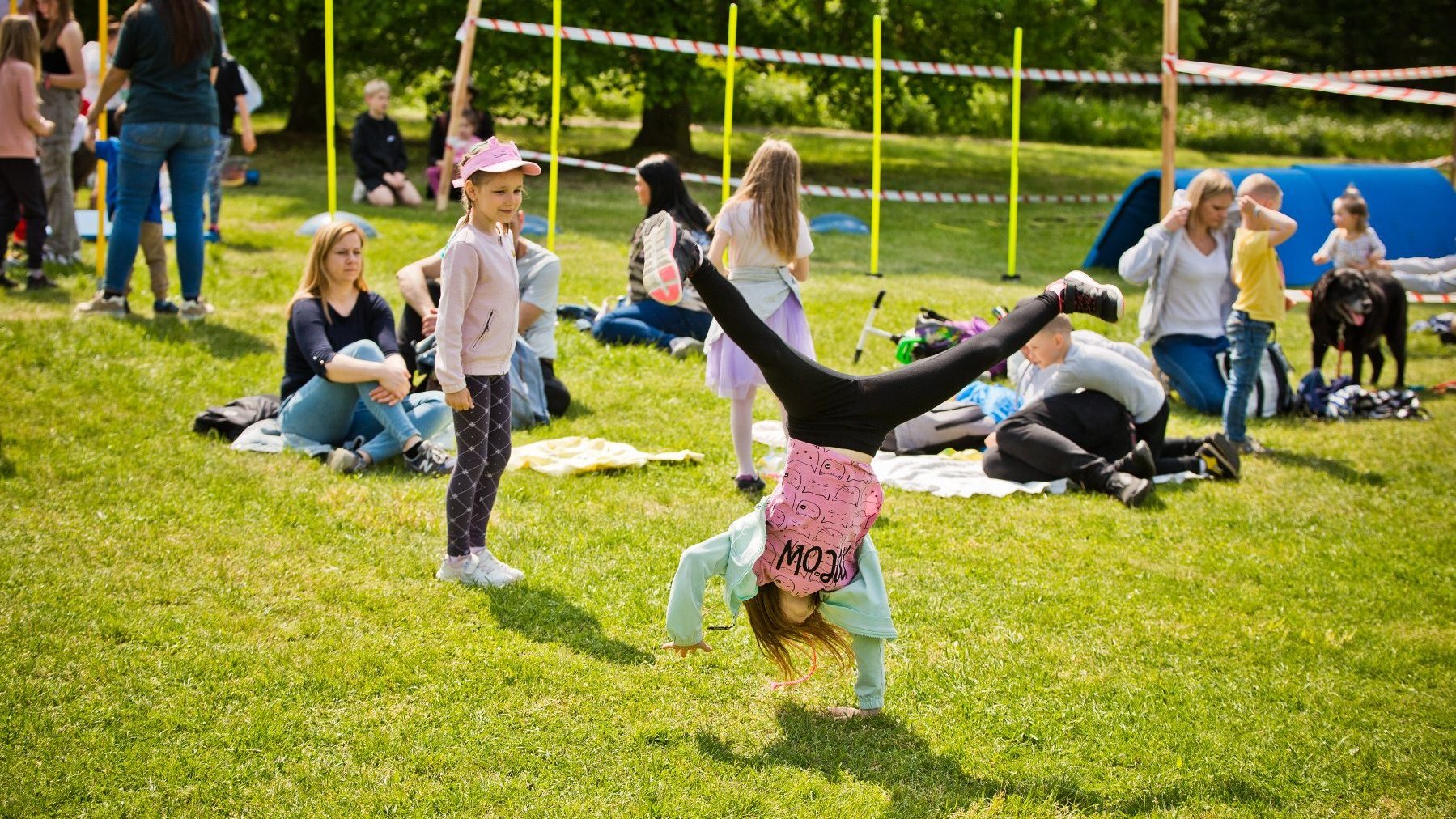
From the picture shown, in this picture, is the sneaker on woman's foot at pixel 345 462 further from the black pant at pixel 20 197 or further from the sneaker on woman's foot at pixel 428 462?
the black pant at pixel 20 197

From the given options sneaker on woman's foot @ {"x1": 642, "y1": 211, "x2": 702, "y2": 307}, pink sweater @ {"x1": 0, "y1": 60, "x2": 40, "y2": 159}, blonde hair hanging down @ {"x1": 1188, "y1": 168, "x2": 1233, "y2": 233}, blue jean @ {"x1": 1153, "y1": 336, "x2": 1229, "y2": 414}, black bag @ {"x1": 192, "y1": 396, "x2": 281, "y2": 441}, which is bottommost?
black bag @ {"x1": 192, "y1": 396, "x2": 281, "y2": 441}

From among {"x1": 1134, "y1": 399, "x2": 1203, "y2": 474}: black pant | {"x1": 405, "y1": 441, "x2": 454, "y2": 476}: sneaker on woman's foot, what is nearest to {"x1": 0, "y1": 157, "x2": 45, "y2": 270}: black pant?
{"x1": 405, "y1": 441, "x2": 454, "y2": 476}: sneaker on woman's foot

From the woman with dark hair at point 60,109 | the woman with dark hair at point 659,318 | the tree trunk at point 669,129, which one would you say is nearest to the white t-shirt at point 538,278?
the woman with dark hair at point 659,318

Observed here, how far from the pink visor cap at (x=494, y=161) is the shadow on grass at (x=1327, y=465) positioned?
5.26 metres

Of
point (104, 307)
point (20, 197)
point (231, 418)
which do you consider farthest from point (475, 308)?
point (20, 197)

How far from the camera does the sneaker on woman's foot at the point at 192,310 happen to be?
29.8 feet

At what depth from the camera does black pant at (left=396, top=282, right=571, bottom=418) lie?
7777 mm

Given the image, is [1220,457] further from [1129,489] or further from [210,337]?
[210,337]

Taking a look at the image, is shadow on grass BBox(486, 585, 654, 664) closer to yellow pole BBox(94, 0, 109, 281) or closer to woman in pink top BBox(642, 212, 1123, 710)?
woman in pink top BBox(642, 212, 1123, 710)

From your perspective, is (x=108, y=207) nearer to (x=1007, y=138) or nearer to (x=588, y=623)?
(x=588, y=623)

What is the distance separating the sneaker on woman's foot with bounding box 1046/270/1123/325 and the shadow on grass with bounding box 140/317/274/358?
19.3 feet

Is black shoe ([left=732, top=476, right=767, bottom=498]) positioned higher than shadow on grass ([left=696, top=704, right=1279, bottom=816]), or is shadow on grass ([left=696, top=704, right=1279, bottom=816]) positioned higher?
black shoe ([left=732, top=476, right=767, bottom=498])

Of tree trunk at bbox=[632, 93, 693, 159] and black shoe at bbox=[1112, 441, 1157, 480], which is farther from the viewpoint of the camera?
tree trunk at bbox=[632, 93, 693, 159]

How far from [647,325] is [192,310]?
323cm
